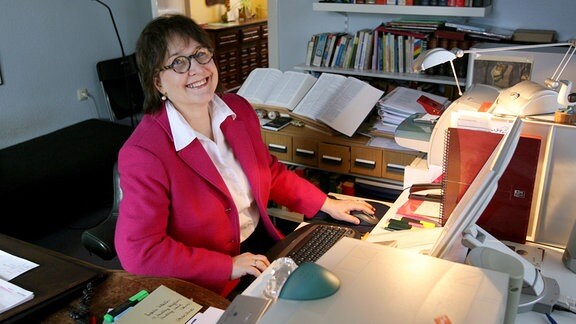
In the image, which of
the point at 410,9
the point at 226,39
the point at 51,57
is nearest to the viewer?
the point at 410,9

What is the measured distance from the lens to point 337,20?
3.48 metres

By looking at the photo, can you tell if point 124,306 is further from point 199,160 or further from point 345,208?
point 345,208

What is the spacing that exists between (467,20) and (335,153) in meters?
1.32

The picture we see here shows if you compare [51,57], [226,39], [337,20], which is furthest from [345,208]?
[226,39]

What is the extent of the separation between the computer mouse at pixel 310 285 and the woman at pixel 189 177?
28.0 inches

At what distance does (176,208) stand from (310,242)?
0.41 m

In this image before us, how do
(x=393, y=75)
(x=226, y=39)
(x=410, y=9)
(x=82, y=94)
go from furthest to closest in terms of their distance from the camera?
(x=226, y=39)
(x=82, y=94)
(x=393, y=75)
(x=410, y=9)

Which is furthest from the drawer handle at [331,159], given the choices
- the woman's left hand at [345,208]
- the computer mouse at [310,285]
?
the computer mouse at [310,285]

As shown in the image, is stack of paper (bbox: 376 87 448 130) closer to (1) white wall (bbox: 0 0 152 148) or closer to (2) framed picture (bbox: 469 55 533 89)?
(2) framed picture (bbox: 469 55 533 89)

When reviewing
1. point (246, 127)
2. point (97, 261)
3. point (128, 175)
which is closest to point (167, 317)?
point (128, 175)

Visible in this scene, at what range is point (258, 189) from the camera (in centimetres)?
172

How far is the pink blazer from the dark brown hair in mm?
114

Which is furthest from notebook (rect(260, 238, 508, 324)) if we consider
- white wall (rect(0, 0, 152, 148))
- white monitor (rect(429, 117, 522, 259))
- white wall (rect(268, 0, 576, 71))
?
white wall (rect(0, 0, 152, 148))

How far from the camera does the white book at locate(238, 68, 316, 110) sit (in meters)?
2.58
